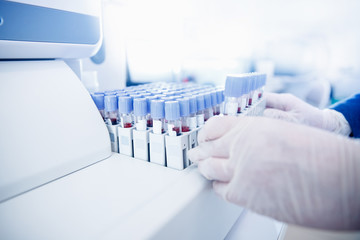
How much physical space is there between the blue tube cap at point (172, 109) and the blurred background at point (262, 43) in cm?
95

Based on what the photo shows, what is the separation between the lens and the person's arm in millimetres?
931

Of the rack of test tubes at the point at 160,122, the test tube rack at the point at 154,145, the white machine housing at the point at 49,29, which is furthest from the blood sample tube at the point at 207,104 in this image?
the white machine housing at the point at 49,29

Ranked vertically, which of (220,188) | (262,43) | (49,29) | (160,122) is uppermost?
(262,43)

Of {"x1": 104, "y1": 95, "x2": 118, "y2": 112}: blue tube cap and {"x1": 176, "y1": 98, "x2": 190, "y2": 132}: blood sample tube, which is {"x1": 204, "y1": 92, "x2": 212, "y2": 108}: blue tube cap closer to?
{"x1": 176, "y1": 98, "x2": 190, "y2": 132}: blood sample tube

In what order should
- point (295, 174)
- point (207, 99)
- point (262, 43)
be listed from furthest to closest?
point (262, 43) → point (207, 99) → point (295, 174)

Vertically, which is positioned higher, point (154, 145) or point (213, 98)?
point (213, 98)

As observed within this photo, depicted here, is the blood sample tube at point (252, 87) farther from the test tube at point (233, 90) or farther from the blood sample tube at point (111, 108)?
the blood sample tube at point (111, 108)

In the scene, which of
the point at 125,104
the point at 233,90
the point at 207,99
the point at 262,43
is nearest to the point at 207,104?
the point at 207,99

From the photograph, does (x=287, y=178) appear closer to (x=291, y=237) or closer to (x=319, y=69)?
(x=291, y=237)

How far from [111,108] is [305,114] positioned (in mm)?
870

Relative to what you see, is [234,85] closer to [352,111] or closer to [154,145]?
[154,145]

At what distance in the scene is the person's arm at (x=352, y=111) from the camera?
36.6 inches

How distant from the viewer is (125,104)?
1.84ft

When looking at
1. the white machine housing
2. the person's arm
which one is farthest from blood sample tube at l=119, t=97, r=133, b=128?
the person's arm
